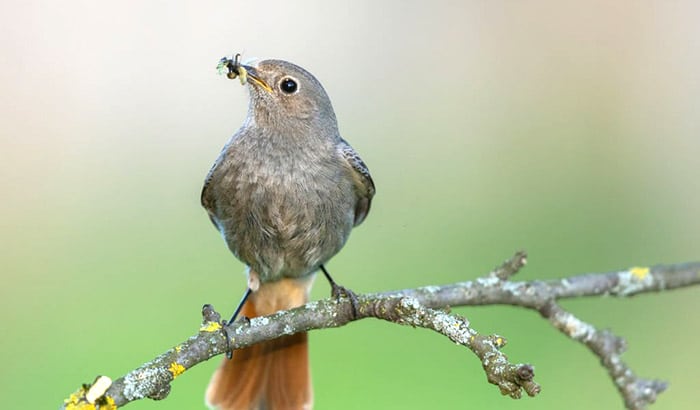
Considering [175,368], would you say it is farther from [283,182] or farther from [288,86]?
[288,86]

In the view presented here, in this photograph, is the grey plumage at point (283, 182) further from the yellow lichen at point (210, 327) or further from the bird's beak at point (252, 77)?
the yellow lichen at point (210, 327)

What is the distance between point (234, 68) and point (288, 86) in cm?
34

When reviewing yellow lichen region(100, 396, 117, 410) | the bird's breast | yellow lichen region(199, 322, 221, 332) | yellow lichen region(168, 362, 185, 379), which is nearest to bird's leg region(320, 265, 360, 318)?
the bird's breast

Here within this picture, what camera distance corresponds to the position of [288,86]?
15.1ft

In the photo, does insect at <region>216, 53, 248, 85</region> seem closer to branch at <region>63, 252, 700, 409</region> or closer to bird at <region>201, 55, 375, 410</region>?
bird at <region>201, 55, 375, 410</region>

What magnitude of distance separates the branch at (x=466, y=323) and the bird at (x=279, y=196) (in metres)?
0.31

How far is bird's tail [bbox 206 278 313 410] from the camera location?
4.75 m

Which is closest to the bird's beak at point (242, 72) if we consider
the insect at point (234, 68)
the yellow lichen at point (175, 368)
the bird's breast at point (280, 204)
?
the insect at point (234, 68)

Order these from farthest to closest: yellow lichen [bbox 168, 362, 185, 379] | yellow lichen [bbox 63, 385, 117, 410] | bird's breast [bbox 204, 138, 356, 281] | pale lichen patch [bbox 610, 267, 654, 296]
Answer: bird's breast [bbox 204, 138, 356, 281] → pale lichen patch [bbox 610, 267, 654, 296] → yellow lichen [bbox 168, 362, 185, 379] → yellow lichen [bbox 63, 385, 117, 410]

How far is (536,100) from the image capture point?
707 centimetres

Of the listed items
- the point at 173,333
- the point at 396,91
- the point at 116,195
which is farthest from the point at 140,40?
the point at 173,333

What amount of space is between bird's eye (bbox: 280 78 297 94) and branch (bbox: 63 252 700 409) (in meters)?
1.04

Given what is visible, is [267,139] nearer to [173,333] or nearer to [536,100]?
[173,333]

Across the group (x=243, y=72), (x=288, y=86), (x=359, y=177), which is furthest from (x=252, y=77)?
(x=359, y=177)
